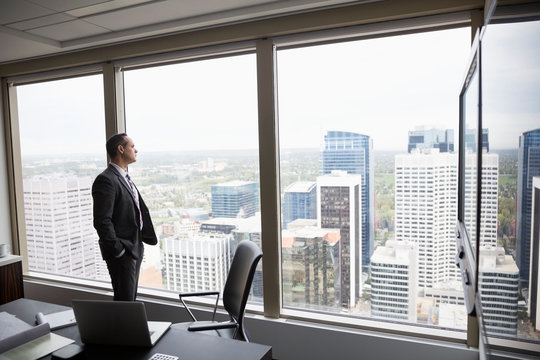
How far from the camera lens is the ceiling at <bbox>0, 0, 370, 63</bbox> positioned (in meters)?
2.30

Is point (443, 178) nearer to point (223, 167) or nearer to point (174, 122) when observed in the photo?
point (223, 167)

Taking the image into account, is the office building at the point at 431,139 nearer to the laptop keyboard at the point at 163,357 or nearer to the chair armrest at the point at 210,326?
the chair armrest at the point at 210,326

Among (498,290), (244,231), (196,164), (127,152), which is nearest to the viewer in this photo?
(498,290)

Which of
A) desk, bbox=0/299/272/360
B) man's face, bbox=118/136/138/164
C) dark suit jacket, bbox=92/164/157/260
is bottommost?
desk, bbox=0/299/272/360

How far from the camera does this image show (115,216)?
2469mm

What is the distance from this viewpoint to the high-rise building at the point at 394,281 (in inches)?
91.1

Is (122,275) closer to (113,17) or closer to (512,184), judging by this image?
(113,17)

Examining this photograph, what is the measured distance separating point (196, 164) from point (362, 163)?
1.26 m

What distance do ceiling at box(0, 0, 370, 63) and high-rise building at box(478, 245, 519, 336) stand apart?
5.91 feet

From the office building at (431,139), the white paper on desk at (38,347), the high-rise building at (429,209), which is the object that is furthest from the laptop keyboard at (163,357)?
the office building at (431,139)

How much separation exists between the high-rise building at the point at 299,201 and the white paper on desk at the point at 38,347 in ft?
5.06

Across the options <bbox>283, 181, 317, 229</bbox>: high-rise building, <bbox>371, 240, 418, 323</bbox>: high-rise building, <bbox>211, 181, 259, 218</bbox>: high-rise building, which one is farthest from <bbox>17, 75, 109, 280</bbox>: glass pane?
<bbox>371, 240, 418, 323</bbox>: high-rise building

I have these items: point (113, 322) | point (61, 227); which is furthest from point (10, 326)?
point (61, 227)

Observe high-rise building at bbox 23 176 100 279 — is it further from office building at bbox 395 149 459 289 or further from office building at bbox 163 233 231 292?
office building at bbox 395 149 459 289
